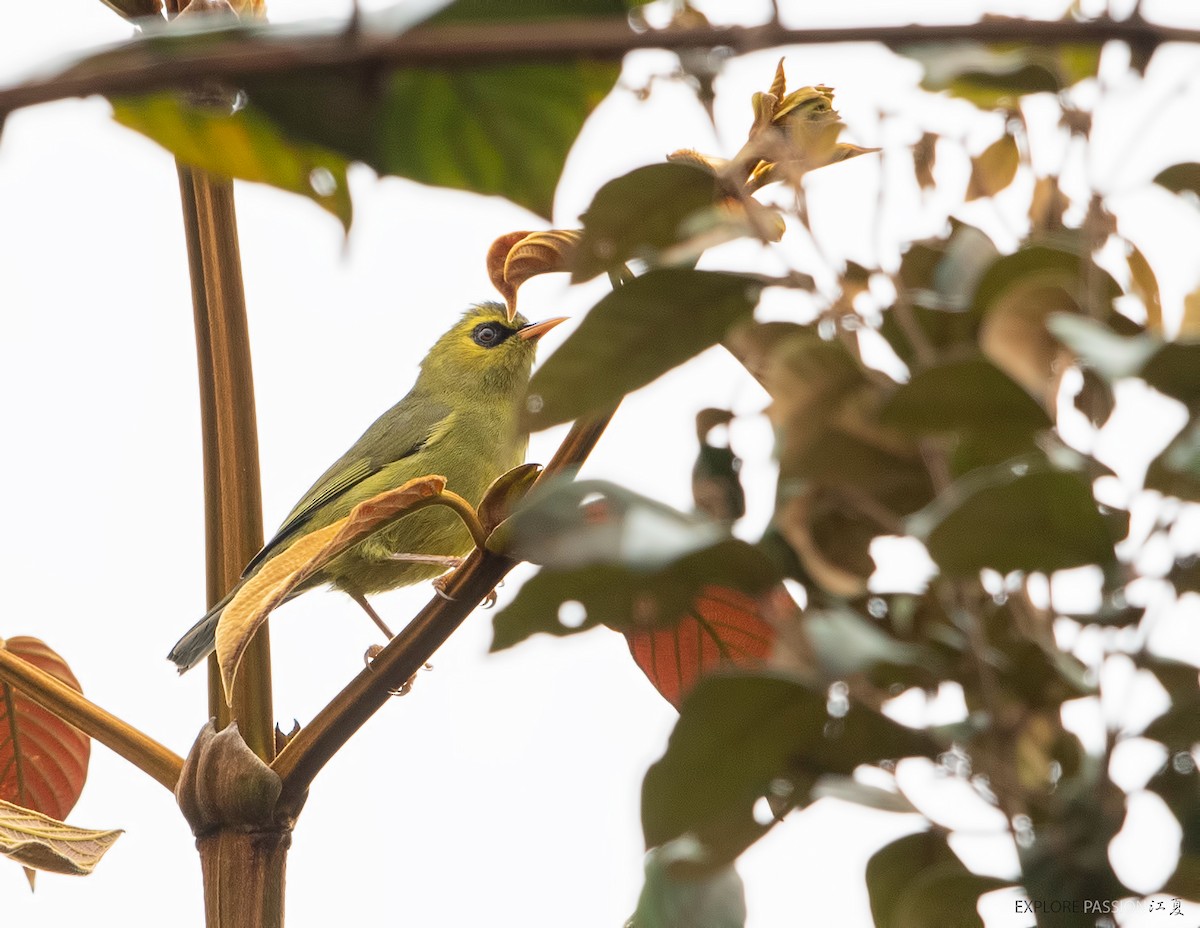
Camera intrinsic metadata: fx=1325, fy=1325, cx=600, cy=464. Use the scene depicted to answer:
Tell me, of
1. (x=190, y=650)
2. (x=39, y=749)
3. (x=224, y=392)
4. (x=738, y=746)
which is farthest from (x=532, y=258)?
(x=190, y=650)

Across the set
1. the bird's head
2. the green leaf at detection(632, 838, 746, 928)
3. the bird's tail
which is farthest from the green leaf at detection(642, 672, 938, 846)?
the bird's head

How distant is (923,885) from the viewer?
0.69 metres

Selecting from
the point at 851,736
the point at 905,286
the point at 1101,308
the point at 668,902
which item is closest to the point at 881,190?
the point at 905,286

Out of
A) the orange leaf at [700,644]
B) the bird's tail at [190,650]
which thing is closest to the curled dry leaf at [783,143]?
the orange leaf at [700,644]

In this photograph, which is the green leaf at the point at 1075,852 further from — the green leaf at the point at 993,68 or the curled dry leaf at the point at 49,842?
the curled dry leaf at the point at 49,842

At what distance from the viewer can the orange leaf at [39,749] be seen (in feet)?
4.81

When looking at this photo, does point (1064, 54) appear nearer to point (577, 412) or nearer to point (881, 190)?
point (881, 190)

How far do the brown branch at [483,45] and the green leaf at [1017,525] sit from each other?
0.57 feet

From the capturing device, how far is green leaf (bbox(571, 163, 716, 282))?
2.32 feet

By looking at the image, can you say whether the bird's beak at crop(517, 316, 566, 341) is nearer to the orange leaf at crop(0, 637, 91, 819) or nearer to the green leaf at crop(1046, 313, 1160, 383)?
the orange leaf at crop(0, 637, 91, 819)

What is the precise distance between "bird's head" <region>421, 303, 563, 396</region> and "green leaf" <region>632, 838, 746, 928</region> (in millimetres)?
3242

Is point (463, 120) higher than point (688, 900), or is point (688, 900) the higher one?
point (463, 120)

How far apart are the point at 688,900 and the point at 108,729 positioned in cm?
A: 67

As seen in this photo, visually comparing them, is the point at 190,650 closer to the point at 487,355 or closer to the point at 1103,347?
the point at 487,355
